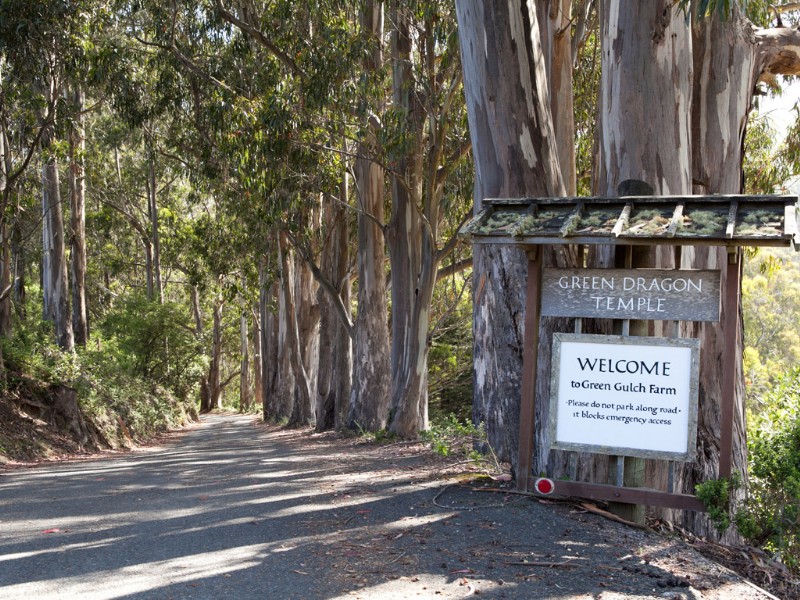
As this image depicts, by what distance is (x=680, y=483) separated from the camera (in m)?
7.89

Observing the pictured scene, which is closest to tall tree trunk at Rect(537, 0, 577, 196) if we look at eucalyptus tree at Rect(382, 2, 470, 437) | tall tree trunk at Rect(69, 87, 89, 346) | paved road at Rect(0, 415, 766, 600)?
eucalyptus tree at Rect(382, 2, 470, 437)

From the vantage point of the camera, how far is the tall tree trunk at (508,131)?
322 inches

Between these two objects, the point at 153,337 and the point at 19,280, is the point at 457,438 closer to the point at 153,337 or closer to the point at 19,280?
the point at 19,280

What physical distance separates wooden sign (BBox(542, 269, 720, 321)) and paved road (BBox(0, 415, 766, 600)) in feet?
4.92

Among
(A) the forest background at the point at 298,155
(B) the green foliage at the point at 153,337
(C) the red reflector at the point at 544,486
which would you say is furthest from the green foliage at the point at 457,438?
(B) the green foliage at the point at 153,337

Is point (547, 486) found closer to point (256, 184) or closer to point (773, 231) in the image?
point (773, 231)

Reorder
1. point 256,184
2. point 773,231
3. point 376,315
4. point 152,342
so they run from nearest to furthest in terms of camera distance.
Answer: point 773,231, point 256,184, point 376,315, point 152,342

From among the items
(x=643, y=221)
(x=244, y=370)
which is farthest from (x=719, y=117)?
(x=244, y=370)

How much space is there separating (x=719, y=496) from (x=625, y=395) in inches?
34.9

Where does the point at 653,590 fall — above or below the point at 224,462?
above

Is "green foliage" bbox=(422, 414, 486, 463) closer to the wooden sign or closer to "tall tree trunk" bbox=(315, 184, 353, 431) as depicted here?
the wooden sign

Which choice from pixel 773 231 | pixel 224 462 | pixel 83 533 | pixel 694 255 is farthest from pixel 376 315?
pixel 773 231

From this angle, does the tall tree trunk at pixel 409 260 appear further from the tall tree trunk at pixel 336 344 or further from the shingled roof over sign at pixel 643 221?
the shingled roof over sign at pixel 643 221

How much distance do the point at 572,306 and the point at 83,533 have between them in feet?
13.2
